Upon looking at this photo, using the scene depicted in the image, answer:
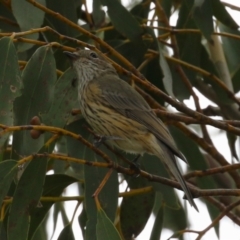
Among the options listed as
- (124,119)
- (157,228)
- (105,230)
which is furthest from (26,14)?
(157,228)

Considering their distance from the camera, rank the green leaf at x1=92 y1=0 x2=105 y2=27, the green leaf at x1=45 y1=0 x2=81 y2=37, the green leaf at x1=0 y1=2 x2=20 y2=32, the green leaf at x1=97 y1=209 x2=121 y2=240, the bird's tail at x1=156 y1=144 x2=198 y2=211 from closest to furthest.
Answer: the green leaf at x1=97 y1=209 x2=121 y2=240 < the bird's tail at x1=156 y1=144 x2=198 y2=211 < the green leaf at x1=45 y1=0 x2=81 y2=37 < the green leaf at x1=0 y1=2 x2=20 y2=32 < the green leaf at x1=92 y1=0 x2=105 y2=27

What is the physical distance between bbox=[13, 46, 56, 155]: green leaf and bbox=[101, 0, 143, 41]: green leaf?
0.70m

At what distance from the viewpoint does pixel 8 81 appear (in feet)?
11.4

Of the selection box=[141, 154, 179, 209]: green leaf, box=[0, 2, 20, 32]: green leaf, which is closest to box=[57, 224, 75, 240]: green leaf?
box=[141, 154, 179, 209]: green leaf

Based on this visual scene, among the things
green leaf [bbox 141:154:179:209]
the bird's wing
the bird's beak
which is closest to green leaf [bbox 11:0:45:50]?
the bird's beak

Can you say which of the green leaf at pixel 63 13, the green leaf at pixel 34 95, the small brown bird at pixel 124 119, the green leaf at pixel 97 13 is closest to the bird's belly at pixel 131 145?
the small brown bird at pixel 124 119

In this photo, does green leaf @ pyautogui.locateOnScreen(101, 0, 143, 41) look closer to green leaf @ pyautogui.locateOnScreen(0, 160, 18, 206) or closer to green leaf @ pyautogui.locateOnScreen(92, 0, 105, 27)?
green leaf @ pyautogui.locateOnScreen(92, 0, 105, 27)

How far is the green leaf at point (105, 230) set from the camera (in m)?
3.25

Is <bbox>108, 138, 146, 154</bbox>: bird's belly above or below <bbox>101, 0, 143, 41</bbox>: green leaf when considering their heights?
below

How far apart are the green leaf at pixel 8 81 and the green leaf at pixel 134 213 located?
1.11m

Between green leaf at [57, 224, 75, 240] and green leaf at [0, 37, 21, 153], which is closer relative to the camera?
green leaf at [0, 37, 21, 153]

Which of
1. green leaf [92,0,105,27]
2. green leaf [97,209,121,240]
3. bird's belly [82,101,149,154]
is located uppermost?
green leaf [92,0,105,27]

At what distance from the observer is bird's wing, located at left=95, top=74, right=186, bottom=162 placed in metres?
3.95

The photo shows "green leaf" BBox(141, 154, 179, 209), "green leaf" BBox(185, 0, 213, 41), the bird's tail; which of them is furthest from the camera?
"green leaf" BBox(185, 0, 213, 41)
